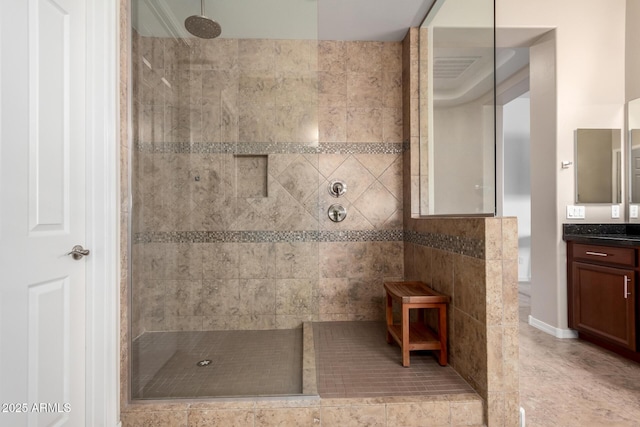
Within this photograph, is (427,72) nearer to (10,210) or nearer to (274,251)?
(274,251)

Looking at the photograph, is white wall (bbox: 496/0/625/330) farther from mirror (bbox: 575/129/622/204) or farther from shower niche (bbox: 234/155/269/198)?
shower niche (bbox: 234/155/269/198)

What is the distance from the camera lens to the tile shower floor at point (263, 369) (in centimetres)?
159

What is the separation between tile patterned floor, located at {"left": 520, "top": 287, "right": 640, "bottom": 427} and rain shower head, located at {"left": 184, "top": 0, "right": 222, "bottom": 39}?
111 inches

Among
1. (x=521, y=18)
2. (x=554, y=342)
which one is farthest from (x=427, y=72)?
(x=554, y=342)

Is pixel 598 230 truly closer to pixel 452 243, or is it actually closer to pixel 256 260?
pixel 452 243

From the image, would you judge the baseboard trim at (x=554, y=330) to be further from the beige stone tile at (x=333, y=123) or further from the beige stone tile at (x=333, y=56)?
the beige stone tile at (x=333, y=56)

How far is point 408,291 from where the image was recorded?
2025 millimetres

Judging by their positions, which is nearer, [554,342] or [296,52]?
[296,52]

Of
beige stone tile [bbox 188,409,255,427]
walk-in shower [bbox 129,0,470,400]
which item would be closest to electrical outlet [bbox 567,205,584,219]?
walk-in shower [bbox 129,0,470,400]

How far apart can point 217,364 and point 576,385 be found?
7.05 feet

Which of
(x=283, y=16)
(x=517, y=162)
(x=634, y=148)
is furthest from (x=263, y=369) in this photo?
(x=517, y=162)

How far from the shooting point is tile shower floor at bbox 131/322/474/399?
159 cm

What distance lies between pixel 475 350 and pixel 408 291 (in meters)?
0.53

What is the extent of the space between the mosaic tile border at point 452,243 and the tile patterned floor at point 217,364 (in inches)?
44.1
